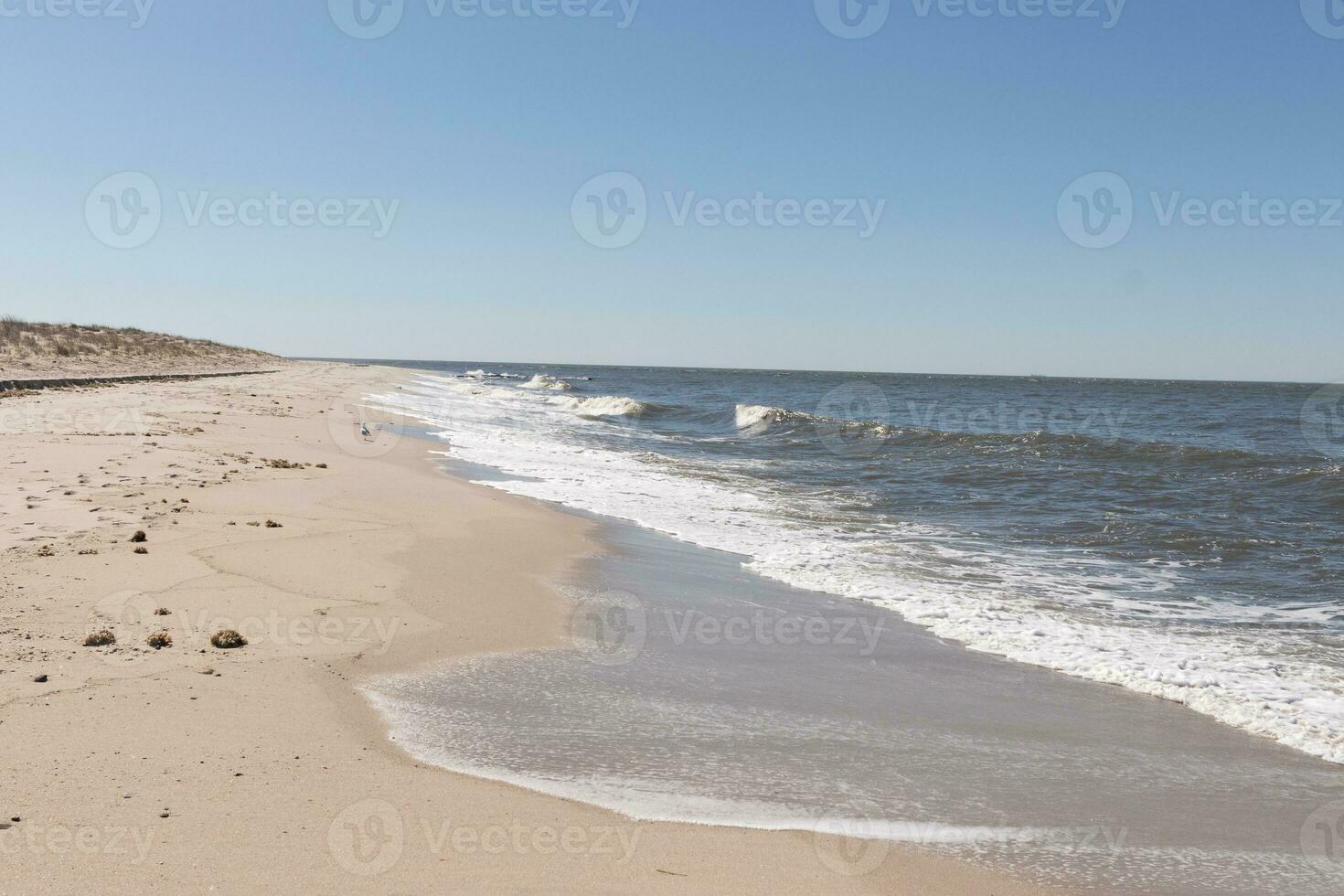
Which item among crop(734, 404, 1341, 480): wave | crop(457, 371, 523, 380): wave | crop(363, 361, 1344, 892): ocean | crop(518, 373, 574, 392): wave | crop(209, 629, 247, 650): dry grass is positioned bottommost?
crop(363, 361, 1344, 892): ocean

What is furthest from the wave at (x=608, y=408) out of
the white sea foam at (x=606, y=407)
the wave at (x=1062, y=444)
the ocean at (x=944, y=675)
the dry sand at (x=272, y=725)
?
the dry sand at (x=272, y=725)

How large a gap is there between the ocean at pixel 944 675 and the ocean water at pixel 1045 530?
0.16 ft

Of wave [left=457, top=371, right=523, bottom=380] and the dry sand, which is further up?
wave [left=457, top=371, right=523, bottom=380]

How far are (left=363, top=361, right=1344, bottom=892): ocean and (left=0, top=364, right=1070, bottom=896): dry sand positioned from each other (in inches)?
12.0

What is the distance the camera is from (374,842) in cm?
314

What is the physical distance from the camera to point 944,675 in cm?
568

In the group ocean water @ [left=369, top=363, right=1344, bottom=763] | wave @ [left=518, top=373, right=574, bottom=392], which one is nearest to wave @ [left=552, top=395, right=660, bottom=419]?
ocean water @ [left=369, top=363, right=1344, bottom=763]

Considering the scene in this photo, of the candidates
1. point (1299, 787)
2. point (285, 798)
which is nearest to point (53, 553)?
point (285, 798)

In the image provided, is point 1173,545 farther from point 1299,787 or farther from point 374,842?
point 374,842

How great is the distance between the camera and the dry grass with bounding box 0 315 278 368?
28344 millimetres

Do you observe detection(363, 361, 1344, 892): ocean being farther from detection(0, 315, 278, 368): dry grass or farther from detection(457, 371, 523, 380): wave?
detection(457, 371, 523, 380): wave

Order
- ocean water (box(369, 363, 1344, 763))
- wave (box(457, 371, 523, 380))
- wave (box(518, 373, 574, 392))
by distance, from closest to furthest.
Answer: ocean water (box(369, 363, 1344, 763)) → wave (box(518, 373, 574, 392)) → wave (box(457, 371, 523, 380))

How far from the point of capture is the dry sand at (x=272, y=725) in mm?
2998

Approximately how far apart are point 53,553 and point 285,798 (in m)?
4.15
